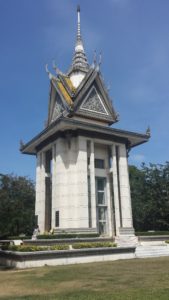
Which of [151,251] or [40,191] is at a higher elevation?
[40,191]

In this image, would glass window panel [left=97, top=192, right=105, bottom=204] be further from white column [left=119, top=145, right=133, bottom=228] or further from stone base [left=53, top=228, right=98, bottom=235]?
stone base [left=53, top=228, right=98, bottom=235]

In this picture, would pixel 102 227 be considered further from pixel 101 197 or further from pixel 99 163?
pixel 99 163

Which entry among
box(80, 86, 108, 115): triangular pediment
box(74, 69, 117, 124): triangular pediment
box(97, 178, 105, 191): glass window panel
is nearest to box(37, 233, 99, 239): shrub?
box(97, 178, 105, 191): glass window panel

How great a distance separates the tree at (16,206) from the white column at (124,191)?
32.0ft

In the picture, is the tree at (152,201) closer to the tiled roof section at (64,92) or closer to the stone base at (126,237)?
the stone base at (126,237)

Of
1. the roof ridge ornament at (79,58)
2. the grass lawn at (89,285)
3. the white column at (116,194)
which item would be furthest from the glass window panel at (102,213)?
the grass lawn at (89,285)

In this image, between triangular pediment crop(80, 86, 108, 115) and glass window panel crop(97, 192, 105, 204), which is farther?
triangular pediment crop(80, 86, 108, 115)

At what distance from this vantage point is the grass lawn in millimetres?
8922

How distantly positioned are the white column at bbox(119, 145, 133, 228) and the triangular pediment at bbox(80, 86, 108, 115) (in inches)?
193

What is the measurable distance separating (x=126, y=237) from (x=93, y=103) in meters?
15.1

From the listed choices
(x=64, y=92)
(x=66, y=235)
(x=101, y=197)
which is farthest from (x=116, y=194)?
(x=64, y=92)

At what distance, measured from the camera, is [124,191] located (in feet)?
110

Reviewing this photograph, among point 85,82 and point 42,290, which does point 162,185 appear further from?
point 42,290

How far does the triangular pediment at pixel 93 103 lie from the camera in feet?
116
